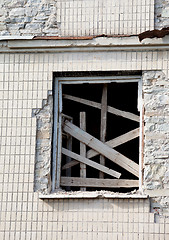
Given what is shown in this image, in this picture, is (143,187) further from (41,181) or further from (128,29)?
(128,29)

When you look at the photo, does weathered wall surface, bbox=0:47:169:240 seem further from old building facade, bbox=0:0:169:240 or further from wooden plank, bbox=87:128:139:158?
wooden plank, bbox=87:128:139:158

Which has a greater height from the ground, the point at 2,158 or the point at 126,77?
the point at 126,77

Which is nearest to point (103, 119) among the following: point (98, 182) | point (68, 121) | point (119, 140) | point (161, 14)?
point (119, 140)

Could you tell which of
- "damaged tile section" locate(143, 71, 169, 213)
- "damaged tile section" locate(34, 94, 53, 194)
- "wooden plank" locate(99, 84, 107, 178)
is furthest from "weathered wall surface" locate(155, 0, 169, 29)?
"damaged tile section" locate(34, 94, 53, 194)

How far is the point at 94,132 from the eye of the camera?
10.4m

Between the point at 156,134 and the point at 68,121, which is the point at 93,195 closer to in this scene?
the point at 156,134

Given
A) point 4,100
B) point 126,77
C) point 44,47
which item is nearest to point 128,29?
point 126,77

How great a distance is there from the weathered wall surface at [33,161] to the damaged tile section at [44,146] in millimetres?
75

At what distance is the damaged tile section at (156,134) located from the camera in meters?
7.87

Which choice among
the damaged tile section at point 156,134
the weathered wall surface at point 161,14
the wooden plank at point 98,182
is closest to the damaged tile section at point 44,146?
the wooden plank at point 98,182

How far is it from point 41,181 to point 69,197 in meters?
0.51

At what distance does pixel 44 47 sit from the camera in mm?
8375

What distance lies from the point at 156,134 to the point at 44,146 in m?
1.72

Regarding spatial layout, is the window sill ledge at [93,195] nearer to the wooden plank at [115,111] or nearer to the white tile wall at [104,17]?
the wooden plank at [115,111]
